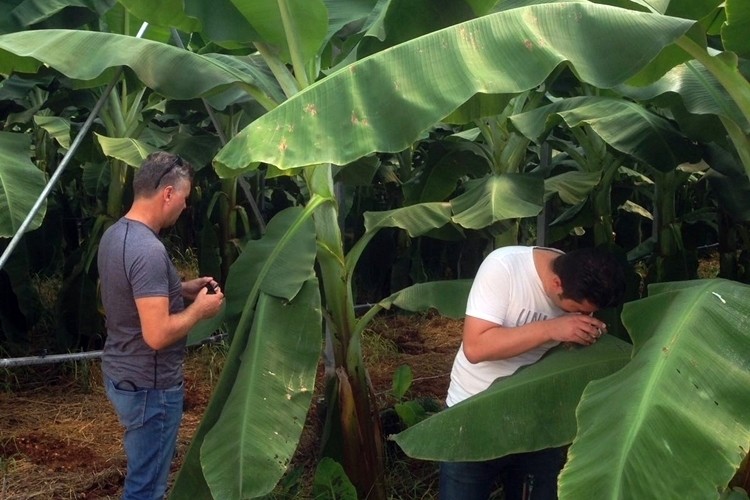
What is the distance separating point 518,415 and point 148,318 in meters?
1.34

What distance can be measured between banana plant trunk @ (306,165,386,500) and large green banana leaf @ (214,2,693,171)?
120 cm

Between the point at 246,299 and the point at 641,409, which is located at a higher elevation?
the point at 641,409

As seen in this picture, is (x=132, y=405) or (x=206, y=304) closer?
(x=206, y=304)

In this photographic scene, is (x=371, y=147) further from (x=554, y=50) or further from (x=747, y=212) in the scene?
(x=747, y=212)

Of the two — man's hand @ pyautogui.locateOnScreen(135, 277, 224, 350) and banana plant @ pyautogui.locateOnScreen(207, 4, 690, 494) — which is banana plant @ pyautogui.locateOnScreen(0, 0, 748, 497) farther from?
man's hand @ pyautogui.locateOnScreen(135, 277, 224, 350)

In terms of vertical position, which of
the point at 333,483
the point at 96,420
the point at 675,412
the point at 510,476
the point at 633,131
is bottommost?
the point at 96,420

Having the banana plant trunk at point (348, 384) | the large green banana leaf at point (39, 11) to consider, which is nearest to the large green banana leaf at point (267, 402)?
the banana plant trunk at point (348, 384)

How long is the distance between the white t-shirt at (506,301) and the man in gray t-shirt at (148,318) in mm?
979

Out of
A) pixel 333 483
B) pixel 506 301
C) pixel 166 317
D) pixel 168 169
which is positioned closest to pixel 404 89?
pixel 506 301

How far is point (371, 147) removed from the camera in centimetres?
228

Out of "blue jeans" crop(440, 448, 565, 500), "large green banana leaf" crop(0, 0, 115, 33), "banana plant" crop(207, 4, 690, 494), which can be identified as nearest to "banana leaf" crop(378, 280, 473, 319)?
"blue jeans" crop(440, 448, 565, 500)

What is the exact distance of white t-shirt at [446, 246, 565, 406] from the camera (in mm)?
2770

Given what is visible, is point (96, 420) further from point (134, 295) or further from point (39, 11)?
point (134, 295)

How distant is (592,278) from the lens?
2.59 meters
